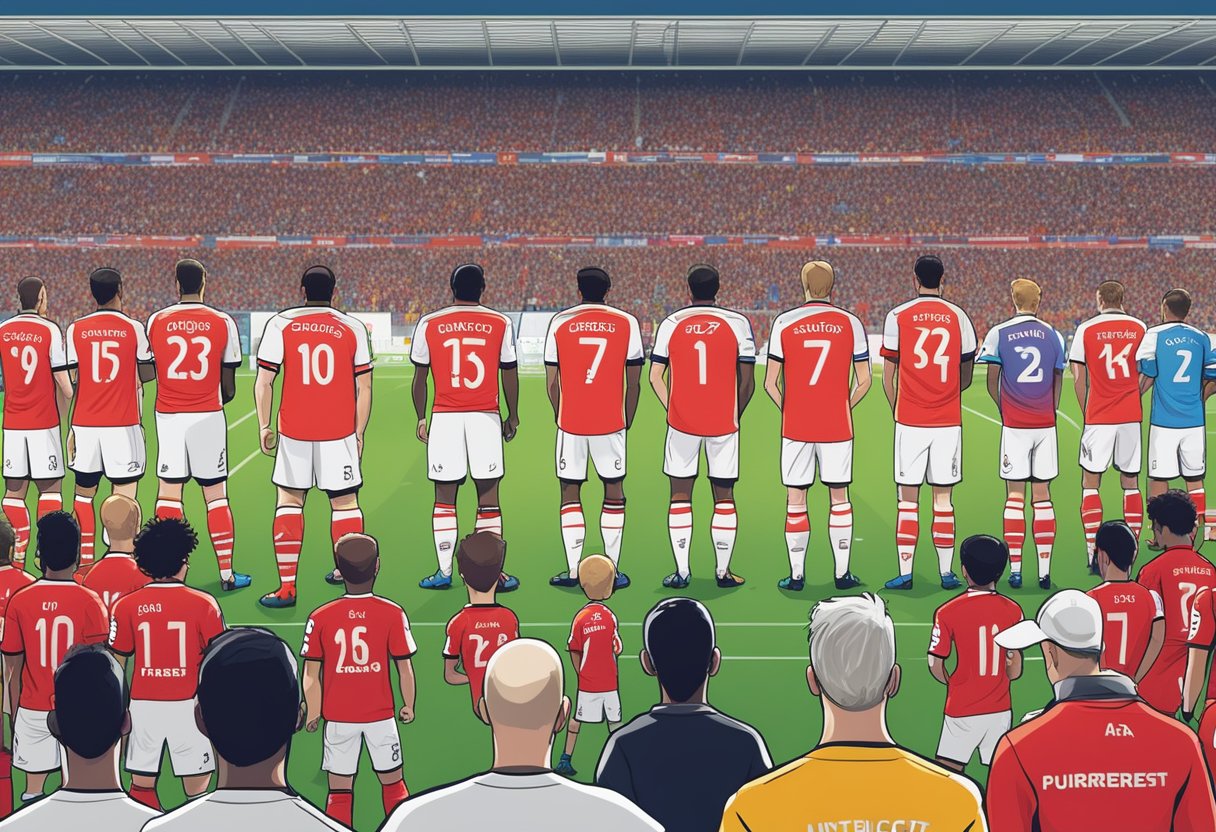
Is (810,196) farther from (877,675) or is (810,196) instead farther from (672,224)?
(877,675)

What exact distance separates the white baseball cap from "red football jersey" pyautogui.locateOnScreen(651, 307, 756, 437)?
4.58m

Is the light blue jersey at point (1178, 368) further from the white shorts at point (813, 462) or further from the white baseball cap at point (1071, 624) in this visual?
the white baseball cap at point (1071, 624)

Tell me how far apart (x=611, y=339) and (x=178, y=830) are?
563 centimetres

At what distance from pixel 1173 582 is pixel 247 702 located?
4175 millimetres

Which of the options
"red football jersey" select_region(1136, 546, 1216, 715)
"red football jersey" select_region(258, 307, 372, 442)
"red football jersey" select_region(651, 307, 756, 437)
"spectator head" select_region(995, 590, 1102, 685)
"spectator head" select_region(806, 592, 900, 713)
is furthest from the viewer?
"red football jersey" select_region(651, 307, 756, 437)

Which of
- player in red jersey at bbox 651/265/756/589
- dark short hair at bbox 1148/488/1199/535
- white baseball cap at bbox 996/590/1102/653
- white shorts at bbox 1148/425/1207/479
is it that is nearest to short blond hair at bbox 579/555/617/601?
white baseball cap at bbox 996/590/1102/653

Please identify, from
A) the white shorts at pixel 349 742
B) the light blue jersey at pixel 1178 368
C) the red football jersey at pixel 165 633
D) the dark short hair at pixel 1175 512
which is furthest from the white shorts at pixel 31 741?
the light blue jersey at pixel 1178 368

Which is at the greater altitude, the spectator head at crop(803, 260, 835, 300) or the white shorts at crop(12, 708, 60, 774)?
the spectator head at crop(803, 260, 835, 300)

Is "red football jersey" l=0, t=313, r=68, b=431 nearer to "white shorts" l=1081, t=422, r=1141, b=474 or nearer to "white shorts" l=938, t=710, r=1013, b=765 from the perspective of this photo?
"white shorts" l=938, t=710, r=1013, b=765

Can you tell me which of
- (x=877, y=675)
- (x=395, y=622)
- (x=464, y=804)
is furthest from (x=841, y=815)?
(x=395, y=622)

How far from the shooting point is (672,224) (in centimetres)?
3650

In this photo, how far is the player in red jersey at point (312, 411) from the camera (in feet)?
25.2

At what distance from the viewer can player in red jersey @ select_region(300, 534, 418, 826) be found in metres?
4.44

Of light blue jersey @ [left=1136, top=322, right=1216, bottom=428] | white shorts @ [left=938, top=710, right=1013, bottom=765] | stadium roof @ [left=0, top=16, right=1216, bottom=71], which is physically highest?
stadium roof @ [left=0, top=16, right=1216, bottom=71]
